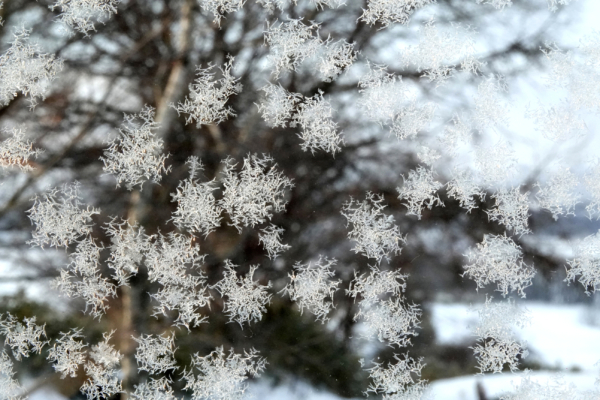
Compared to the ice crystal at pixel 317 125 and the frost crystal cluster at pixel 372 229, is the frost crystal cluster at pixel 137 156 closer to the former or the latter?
the ice crystal at pixel 317 125

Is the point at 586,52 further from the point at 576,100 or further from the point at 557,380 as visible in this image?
the point at 557,380

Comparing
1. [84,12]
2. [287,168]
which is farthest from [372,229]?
[84,12]

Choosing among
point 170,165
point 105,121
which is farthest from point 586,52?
point 105,121

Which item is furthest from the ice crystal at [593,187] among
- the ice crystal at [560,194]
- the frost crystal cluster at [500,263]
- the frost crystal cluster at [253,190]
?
the frost crystal cluster at [253,190]

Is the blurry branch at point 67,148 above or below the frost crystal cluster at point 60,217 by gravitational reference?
above

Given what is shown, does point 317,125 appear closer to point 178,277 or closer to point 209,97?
point 209,97

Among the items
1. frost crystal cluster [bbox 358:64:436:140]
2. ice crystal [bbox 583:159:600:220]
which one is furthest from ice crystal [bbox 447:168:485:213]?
ice crystal [bbox 583:159:600:220]
